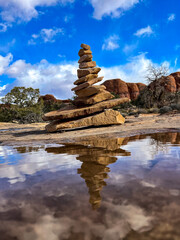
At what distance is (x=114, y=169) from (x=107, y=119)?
28.5ft

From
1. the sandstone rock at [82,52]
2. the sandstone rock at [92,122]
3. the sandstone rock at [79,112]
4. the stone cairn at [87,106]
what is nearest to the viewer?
the sandstone rock at [92,122]

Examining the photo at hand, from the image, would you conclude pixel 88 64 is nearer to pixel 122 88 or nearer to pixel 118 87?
pixel 118 87

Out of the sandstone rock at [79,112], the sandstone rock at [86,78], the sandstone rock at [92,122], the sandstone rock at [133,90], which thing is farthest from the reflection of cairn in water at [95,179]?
the sandstone rock at [133,90]

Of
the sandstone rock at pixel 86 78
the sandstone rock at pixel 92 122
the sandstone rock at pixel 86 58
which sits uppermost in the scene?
the sandstone rock at pixel 86 58

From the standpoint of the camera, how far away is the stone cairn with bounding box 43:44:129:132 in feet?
35.1

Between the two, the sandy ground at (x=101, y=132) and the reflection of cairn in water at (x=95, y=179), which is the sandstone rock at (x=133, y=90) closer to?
the sandy ground at (x=101, y=132)

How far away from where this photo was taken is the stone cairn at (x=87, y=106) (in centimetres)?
1069

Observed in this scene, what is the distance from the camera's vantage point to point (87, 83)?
11.8m

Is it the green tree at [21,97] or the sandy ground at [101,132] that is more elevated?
the green tree at [21,97]

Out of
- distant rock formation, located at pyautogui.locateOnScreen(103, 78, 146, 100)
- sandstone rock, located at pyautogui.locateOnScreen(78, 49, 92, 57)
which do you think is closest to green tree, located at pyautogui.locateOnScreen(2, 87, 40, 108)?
sandstone rock, located at pyautogui.locateOnScreen(78, 49, 92, 57)

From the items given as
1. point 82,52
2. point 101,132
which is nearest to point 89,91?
point 82,52

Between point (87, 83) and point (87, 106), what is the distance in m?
1.53

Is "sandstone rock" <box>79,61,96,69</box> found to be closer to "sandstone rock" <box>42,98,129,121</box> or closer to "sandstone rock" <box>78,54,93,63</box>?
"sandstone rock" <box>78,54,93,63</box>

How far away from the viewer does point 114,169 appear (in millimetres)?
2121
